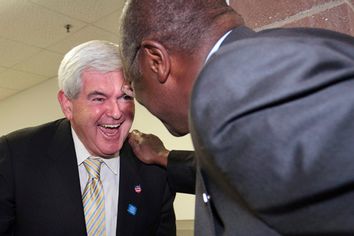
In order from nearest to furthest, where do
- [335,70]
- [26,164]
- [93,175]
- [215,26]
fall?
[335,70], [215,26], [26,164], [93,175]

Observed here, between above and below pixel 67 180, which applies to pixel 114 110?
above

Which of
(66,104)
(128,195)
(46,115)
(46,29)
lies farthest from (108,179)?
(46,115)

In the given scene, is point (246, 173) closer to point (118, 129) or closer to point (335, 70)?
point (335, 70)

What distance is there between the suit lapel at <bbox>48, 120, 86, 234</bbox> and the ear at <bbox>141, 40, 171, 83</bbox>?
71cm

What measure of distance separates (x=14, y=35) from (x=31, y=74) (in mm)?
1271

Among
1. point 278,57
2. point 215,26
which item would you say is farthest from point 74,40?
point 278,57

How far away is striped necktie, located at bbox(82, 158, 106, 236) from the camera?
4.17 feet

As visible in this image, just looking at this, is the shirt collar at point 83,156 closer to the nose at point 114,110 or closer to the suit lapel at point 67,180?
the suit lapel at point 67,180

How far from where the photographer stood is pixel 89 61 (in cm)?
127

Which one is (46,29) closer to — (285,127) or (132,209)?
(132,209)

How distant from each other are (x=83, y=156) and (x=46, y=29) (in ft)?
8.65

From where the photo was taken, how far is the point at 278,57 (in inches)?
15.4

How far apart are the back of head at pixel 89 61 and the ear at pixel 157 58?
60 centimetres

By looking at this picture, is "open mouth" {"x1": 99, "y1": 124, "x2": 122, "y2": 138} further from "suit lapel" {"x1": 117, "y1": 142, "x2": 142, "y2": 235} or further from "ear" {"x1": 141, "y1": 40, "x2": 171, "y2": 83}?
"ear" {"x1": 141, "y1": 40, "x2": 171, "y2": 83}
